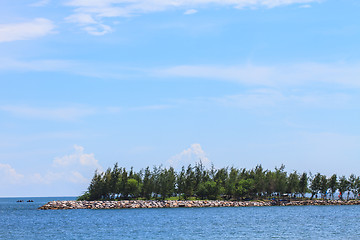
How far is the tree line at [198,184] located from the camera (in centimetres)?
15738

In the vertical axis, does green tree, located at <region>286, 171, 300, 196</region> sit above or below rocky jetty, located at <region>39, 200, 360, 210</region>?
above

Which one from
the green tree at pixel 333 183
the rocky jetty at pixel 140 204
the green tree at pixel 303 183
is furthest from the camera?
the green tree at pixel 333 183

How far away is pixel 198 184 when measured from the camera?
16212 cm

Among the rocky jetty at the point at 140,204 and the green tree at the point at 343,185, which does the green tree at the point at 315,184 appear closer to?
the green tree at the point at 343,185

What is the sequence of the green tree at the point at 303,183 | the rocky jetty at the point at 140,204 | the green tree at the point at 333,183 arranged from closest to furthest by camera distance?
1. the rocky jetty at the point at 140,204
2. the green tree at the point at 303,183
3. the green tree at the point at 333,183

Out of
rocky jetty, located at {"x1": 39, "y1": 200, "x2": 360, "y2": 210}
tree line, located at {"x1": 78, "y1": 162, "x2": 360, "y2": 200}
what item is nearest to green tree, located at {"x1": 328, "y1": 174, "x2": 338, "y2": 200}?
tree line, located at {"x1": 78, "y1": 162, "x2": 360, "y2": 200}

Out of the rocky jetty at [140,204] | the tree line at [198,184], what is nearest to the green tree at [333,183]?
the tree line at [198,184]

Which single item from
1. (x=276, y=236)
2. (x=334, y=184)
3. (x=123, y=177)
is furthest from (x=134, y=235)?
(x=334, y=184)

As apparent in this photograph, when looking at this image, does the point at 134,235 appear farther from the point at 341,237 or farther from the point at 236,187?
the point at 236,187

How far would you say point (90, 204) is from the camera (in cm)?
14200

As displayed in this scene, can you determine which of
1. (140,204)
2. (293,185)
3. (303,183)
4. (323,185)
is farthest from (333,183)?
(140,204)

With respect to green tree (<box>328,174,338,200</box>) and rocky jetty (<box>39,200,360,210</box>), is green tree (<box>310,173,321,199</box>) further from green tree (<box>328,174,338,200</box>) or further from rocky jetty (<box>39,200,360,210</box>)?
rocky jetty (<box>39,200,360,210</box>)

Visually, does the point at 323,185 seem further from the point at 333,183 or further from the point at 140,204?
the point at 140,204

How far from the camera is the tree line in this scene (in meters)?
157
